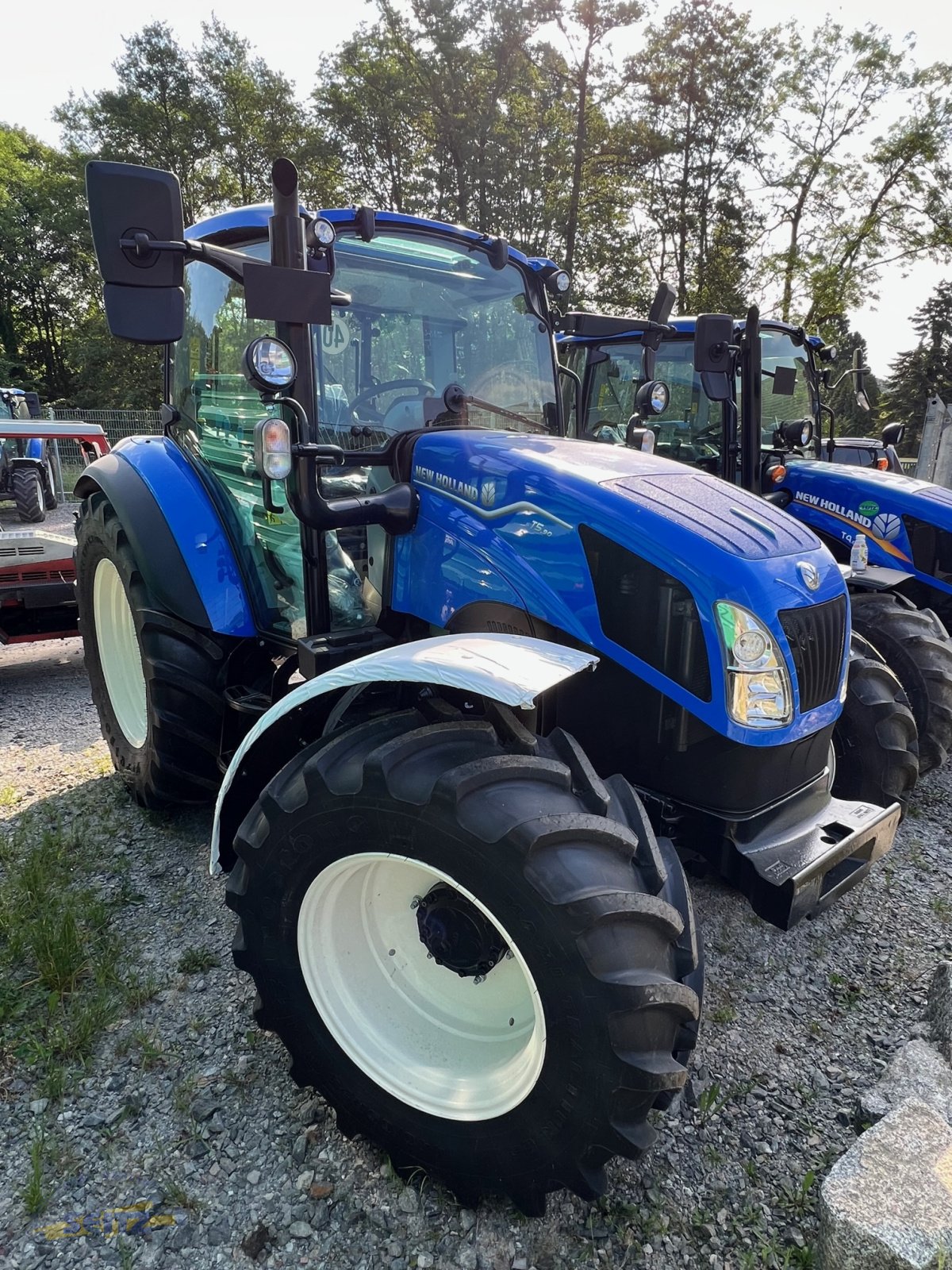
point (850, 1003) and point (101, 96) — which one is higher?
point (101, 96)

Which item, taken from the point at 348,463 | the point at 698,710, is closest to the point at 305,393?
the point at 348,463

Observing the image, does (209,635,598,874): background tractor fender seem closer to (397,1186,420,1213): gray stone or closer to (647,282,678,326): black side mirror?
(397,1186,420,1213): gray stone

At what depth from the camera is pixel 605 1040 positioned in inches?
61.1

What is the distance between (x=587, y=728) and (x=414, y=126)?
2517cm

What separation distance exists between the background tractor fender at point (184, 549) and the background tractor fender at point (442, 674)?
0.97 metres

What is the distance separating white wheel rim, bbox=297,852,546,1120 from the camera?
1.87 m

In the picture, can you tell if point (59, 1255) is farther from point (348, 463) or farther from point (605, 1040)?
point (348, 463)

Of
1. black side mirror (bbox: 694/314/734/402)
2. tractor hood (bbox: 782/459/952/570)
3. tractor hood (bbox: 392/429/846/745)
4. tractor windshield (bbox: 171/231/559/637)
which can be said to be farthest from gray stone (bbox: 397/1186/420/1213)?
tractor hood (bbox: 782/459/952/570)

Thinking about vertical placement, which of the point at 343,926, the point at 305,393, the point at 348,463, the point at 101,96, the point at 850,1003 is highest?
the point at 101,96

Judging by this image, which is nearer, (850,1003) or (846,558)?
(850,1003)

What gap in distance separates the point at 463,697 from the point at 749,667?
0.74m

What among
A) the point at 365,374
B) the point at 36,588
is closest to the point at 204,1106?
the point at 365,374

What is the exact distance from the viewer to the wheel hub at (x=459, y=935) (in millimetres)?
Result: 1858

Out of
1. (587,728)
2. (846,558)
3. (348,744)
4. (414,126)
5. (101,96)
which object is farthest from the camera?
(101,96)
